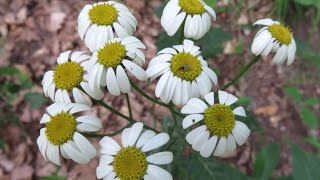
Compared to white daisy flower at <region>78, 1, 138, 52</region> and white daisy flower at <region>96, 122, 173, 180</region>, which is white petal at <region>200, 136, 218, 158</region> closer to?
white daisy flower at <region>96, 122, 173, 180</region>

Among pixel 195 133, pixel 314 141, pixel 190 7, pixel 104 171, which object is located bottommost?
pixel 314 141

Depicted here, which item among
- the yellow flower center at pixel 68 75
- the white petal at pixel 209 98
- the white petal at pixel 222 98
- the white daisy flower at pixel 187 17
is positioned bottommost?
the white petal at pixel 222 98

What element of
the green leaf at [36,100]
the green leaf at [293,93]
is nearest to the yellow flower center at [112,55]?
the green leaf at [36,100]

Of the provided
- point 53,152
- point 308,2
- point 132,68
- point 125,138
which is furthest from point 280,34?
point 308,2

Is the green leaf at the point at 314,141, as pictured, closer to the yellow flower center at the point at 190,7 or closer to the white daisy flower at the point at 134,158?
the yellow flower center at the point at 190,7

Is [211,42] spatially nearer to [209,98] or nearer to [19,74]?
[209,98]

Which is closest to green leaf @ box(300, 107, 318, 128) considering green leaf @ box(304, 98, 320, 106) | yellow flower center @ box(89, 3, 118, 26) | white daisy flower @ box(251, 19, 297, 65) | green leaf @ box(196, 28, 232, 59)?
green leaf @ box(304, 98, 320, 106)
